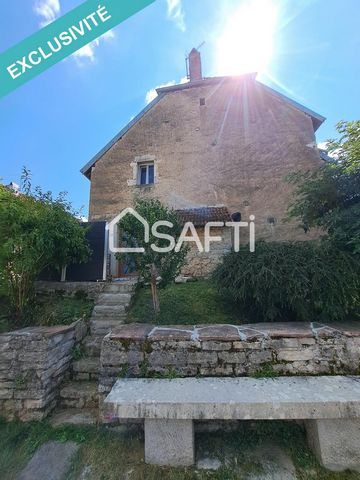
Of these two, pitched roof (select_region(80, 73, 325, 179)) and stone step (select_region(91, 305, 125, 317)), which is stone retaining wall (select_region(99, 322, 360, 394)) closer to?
stone step (select_region(91, 305, 125, 317))

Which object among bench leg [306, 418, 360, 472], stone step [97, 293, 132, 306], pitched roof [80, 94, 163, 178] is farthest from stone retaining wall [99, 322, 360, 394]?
pitched roof [80, 94, 163, 178]

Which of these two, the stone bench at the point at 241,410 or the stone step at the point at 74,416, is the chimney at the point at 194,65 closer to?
the stone bench at the point at 241,410

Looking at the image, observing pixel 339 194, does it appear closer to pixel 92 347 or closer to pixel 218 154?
pixel 92 347

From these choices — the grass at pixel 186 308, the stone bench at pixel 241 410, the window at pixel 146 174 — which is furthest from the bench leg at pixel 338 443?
the window at pixel 146 174

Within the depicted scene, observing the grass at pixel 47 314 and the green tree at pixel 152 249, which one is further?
the green tree at pixel 152 249

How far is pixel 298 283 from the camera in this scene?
302cm

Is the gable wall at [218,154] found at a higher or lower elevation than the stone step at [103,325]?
higher

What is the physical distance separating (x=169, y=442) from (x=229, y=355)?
92 cm

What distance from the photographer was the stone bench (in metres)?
1.84

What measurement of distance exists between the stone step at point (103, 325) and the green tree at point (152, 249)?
639 millimetres

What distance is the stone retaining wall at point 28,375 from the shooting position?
99.4 inches

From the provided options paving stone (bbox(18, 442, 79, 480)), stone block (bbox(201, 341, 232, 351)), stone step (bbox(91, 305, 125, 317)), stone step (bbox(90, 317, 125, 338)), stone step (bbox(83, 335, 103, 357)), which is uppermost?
stone step (bbox(91, 305, 125, 317))

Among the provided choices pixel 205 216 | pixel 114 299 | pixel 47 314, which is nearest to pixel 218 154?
pixel 205 216

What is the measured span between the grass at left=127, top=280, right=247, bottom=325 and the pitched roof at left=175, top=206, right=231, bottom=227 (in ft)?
7.85
